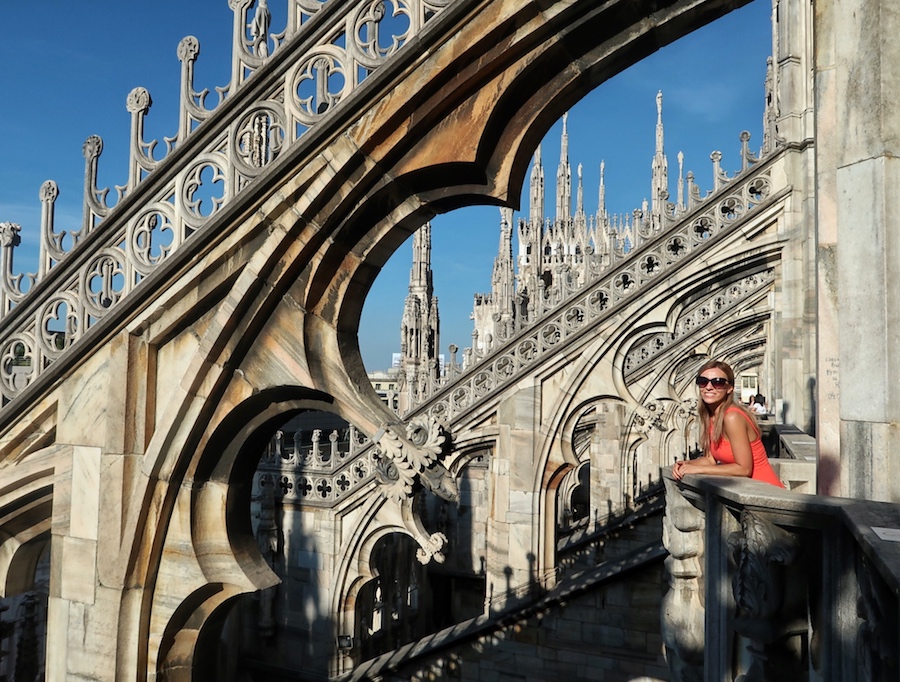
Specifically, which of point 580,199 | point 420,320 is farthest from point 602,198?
point 420,320

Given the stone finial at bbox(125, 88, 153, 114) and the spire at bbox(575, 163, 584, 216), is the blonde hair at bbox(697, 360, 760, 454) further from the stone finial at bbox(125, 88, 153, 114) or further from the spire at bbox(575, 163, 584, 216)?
the spire at bbox(575, 163, 584, 216)

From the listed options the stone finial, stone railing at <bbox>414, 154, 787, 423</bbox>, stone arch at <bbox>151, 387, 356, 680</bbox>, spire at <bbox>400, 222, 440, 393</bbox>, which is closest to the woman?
stone arch at <bbox>151, 387, 356, 680</bbox>

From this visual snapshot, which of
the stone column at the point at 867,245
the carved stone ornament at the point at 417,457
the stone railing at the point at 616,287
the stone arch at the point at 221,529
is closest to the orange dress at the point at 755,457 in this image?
the stone column at the point at 867,245

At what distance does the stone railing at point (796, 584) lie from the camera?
1.38 m

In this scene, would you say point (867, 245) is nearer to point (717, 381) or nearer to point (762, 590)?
point (717, 381)

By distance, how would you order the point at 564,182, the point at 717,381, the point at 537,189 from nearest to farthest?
the point at 717,381
the point at 537,189
the point at 564,182

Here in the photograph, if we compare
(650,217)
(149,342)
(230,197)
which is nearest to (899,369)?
(230,197)

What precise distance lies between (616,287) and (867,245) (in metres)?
8.04

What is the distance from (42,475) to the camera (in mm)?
3799

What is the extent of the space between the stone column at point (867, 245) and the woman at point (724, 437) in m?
0.36

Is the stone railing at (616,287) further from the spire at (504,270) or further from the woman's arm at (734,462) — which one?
the spire at (504,270)

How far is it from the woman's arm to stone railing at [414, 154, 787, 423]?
737cm

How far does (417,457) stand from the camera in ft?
10.5

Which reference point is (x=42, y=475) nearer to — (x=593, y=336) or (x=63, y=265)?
(x=63, y=265)
